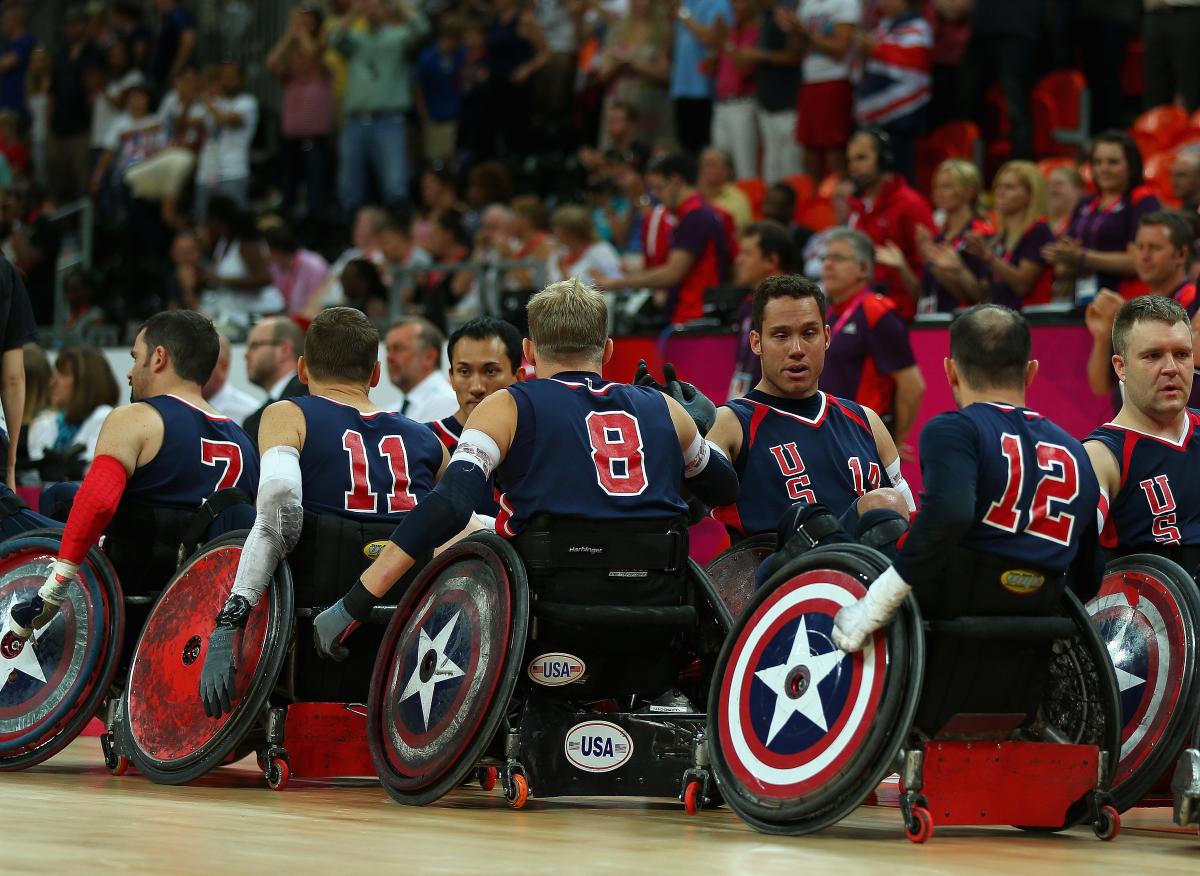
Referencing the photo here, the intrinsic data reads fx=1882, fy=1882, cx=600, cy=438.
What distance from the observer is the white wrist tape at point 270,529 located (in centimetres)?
664

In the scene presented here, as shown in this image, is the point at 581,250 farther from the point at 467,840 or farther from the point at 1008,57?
the point at 467,840

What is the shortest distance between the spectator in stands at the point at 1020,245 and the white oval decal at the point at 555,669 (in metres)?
5.49

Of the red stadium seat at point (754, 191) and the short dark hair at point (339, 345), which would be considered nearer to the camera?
the short dark hair at point (339, 345)

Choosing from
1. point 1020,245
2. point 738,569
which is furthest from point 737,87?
point 738,569

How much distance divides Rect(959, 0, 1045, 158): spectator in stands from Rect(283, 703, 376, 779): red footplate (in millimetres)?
8586

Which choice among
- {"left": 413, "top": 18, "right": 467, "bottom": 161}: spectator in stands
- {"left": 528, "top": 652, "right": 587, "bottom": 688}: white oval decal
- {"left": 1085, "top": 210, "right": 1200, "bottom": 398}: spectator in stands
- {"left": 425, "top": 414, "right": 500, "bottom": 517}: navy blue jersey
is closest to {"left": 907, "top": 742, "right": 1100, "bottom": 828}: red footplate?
{"left": 528, "top": 652, "right": 587, "bottom": 688}: white oval decal

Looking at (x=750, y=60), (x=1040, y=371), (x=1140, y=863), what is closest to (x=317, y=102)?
(x=750, y=60)

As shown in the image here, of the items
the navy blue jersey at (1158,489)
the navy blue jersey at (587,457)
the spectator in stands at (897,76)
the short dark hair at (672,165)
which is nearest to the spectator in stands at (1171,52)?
the spectator in stands at (897,76)

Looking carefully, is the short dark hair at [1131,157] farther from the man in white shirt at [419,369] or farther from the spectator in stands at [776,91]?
the spectator in stands at [776,91]

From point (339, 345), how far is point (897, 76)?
25.4 ft

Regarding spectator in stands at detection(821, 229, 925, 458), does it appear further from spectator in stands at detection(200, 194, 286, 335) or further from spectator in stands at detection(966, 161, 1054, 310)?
spectator in stands at detection(200, 194, 286, 335)

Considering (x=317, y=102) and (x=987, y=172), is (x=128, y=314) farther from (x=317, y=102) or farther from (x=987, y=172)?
(x=987, y=172)

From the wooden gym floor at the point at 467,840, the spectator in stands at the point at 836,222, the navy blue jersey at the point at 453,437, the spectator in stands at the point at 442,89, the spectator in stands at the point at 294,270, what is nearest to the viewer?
the wooden gym floor at the point at 467,840

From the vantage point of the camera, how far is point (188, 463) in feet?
24.2
